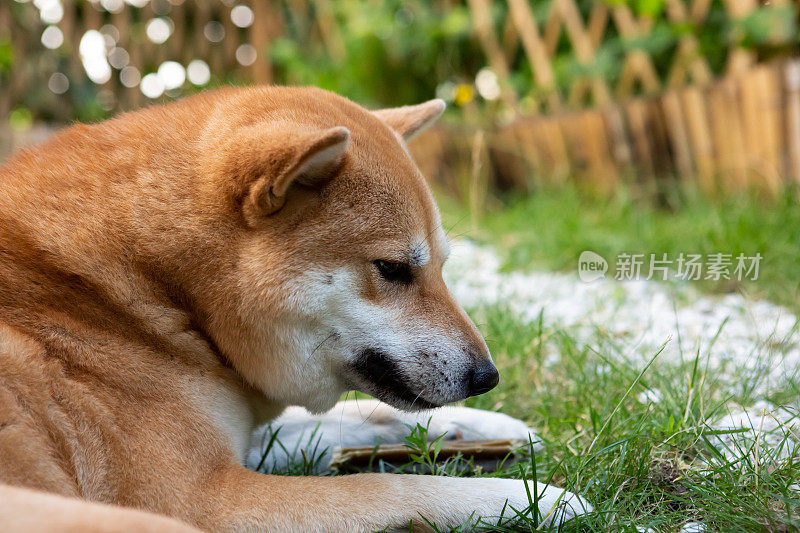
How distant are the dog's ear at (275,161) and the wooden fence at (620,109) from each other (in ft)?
8.53

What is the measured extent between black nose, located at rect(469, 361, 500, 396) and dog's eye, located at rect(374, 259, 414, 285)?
1.04 feet

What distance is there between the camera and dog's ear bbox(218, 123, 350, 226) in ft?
5.83

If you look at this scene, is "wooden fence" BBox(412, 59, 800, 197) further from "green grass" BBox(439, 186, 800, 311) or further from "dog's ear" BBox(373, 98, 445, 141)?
"dog's ear" BBox(373, 98, 445, 141)

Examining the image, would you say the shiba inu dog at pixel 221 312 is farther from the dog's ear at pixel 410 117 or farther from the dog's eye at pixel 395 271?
the dog's ear at pixel 410 117

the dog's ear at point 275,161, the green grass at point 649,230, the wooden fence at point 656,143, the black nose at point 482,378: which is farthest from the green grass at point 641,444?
the wooden fence at point 656,143

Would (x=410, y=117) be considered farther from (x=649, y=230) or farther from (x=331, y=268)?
(x=649, y=230)

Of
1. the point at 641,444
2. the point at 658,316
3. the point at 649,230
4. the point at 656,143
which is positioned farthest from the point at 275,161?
the point at 656,143

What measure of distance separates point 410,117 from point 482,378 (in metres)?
1.01

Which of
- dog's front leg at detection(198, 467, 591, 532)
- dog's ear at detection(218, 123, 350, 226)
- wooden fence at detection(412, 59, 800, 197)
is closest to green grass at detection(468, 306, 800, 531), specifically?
dog's front leg at detection(198, 467, 591, 532)

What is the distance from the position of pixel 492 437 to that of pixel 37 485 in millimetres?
1362

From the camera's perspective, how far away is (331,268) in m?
1.96

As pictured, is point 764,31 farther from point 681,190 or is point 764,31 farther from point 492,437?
point 492,437

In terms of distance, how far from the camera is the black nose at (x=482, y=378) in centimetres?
207

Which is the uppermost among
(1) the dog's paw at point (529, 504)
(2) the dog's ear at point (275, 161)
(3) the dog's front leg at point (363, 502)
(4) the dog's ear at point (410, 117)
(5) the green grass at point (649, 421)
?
(2) the dog's ear at point (275, 161)
